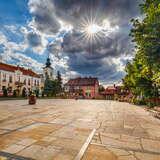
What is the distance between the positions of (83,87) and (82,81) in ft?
13.3

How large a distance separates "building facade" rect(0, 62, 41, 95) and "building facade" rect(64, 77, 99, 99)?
984 inches

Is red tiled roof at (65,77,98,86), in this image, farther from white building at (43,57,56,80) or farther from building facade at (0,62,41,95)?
building facade at (0,62,41,95)

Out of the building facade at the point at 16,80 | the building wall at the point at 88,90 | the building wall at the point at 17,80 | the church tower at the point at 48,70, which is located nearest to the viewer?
the building wall at the point at 17,80

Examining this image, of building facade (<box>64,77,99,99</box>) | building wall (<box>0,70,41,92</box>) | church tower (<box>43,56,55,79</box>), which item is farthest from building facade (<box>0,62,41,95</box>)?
building facade (<box>64,77,99,99</box>)

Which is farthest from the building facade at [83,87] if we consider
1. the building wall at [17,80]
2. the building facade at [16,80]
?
the building facade at [16,80]

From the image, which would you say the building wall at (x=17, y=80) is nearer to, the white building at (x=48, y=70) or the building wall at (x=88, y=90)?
the white building at (x=48, y=70)

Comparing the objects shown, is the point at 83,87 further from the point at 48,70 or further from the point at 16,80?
the point at 16,80

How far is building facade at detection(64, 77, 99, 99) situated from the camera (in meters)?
78.5

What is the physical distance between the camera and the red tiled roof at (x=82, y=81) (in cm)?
8059

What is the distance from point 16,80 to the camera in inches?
1896

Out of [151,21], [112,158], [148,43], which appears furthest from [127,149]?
[151,21]

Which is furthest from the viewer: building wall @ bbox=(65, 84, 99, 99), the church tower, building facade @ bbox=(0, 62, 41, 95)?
building wall @ bbox=(65, 84, 99, 99)

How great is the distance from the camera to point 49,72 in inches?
2547

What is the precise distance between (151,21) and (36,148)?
7469 mm
